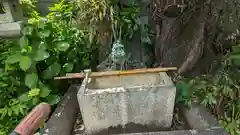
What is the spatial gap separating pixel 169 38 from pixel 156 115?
0.71 m

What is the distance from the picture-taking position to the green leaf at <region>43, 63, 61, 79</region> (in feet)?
5.26

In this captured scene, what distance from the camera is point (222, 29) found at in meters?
1.79

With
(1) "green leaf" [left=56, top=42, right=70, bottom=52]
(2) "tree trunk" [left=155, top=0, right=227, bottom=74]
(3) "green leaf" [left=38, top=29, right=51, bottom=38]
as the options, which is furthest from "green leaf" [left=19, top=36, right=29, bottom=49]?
(2) "tree trunk" [left=155, top=0, right=227, bottom=74]

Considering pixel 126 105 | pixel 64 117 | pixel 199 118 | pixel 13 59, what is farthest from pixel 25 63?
pixel 199 118

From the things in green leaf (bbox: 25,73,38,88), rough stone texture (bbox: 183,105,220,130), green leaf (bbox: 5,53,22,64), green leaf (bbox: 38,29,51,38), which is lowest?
rough stone texture (bbox: 183,105,220,130)

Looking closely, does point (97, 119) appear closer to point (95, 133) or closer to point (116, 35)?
point (95, 133)

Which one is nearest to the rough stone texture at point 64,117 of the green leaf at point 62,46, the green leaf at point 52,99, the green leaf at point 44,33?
the green leaf at point 52,99

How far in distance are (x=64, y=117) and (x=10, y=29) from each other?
660 millimetres

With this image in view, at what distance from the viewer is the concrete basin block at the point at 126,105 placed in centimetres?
113

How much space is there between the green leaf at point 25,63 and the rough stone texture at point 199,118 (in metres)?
1.04

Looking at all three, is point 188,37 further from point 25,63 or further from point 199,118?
point 25,63

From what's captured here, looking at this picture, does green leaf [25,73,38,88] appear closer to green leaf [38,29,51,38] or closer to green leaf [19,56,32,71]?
green leaf [19,56,32,71]

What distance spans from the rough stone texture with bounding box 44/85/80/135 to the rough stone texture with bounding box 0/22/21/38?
0.54 m

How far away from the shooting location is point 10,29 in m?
1.40
